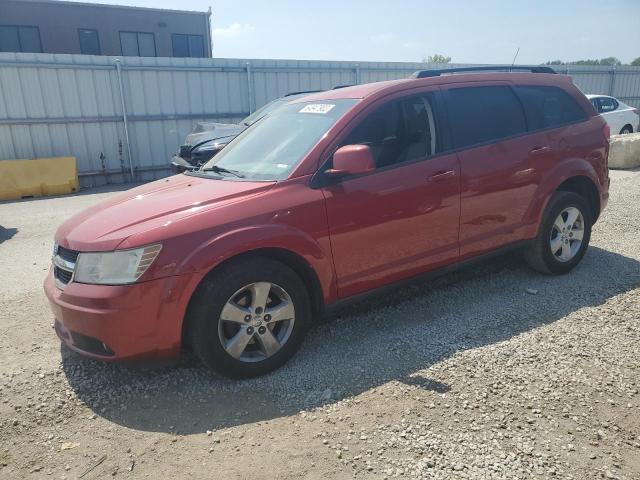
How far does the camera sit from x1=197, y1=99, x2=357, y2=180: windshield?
3664 millimetres

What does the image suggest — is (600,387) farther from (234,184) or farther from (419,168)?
(234,184)

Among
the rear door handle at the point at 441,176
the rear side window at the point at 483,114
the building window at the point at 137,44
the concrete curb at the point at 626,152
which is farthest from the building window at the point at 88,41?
the rear door handle at the point at 441,176

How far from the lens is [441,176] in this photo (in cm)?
395

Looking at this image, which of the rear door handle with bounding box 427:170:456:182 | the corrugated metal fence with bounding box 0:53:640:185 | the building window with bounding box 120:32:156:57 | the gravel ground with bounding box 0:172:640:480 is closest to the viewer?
the gravel ground with bounding box 0:172:640:480

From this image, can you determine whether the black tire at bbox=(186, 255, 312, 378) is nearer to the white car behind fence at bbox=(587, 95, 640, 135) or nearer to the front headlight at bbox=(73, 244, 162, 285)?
the front headlight at bbox=(73, 244, 162, 285)

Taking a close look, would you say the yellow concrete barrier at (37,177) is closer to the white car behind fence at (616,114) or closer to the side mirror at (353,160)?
the side mirror at (353,160)

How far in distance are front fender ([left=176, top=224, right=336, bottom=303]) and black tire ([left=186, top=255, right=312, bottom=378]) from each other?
3.7 inches

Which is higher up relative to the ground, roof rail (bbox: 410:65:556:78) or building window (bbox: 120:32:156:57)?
building window (bbox: 120:32:156:57)

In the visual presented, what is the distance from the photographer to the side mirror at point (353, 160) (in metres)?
3.36

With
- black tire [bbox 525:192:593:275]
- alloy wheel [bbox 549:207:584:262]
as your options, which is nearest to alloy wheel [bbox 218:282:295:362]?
black tire [bbox 525:192:593:275]

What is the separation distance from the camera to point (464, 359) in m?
3.42

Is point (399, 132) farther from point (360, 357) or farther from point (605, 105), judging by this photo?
point (605, 105)

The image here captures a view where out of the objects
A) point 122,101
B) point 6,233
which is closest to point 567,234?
point 6,233

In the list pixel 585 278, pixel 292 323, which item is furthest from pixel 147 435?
pixel 585 278
